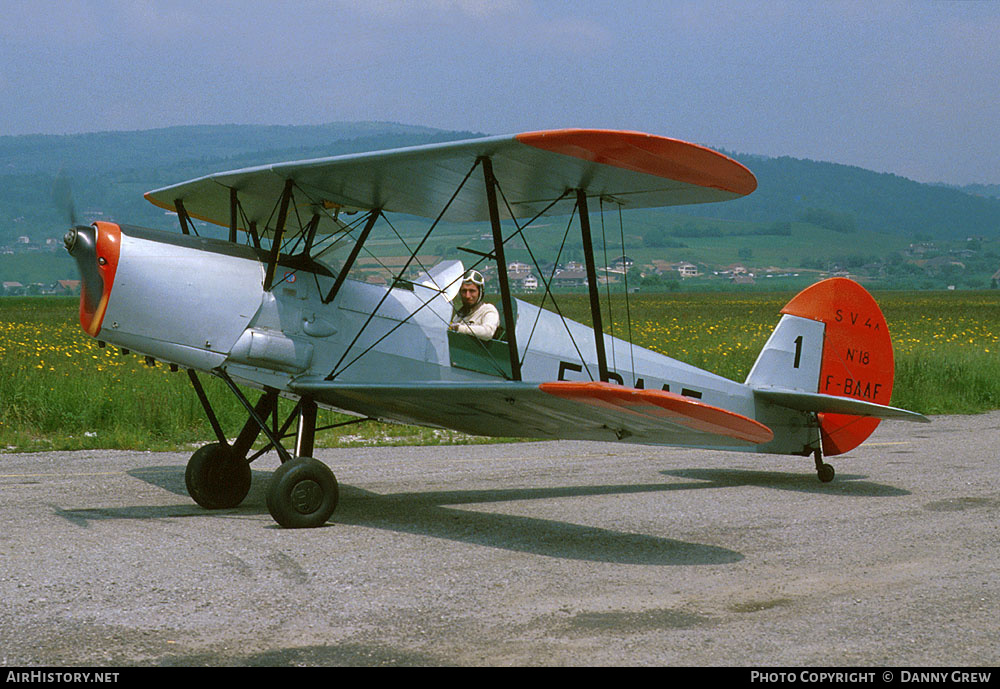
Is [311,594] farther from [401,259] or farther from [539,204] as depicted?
[539,204]

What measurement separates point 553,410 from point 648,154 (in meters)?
1.67

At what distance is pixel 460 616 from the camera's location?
5.04 metres

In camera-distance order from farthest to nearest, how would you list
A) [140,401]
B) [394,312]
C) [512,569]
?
[140,401], [394,312], [512,569]

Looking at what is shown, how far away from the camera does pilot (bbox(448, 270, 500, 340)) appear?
812 cm

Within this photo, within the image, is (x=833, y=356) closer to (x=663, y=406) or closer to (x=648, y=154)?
(x=648, y=154)

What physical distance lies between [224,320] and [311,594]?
2562mm

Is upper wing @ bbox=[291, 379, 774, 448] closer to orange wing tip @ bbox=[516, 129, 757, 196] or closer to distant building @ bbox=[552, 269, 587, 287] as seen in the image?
orange wing tip @ bbox=[516, 129, 757, 196]

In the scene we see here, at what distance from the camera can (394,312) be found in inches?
318

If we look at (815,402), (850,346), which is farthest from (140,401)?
(850,346)

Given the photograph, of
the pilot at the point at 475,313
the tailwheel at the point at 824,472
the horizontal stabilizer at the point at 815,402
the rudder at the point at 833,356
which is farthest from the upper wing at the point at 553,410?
the rudder at the point at 833,356

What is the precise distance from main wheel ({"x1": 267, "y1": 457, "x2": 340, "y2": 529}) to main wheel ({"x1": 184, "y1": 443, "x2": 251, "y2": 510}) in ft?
3.72

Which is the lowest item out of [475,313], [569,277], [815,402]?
[815,402]

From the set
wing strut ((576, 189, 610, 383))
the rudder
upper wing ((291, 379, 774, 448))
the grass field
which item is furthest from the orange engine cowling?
the rudder

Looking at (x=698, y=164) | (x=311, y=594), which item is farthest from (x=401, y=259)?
(x=311, y=594)
